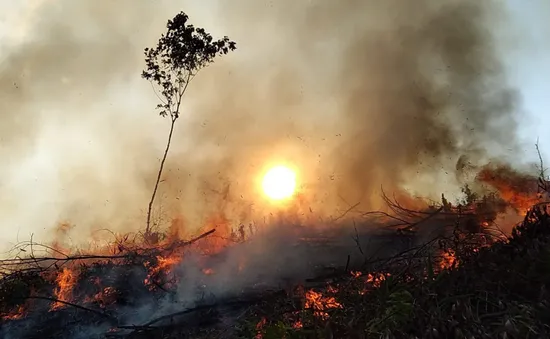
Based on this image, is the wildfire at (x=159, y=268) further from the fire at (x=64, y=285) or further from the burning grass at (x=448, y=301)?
the burning grass at (x=448, y=301)

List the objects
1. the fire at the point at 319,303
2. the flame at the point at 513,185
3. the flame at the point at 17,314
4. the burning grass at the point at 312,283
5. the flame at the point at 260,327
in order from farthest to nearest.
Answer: the flame at the point at 513,185 < the flame at the point at 17,314 < the flame at the point at 260,327 < the fire at the point at 319,303 < the burning grass at the point at 312,283

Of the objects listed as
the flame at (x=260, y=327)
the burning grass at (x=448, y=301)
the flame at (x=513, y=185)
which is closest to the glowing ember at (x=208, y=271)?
the burning grass at (x=448, y=301)

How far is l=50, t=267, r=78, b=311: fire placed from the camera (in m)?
9.66

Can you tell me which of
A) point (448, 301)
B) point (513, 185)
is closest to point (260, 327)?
point (448, 301)

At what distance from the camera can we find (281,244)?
1018 cm

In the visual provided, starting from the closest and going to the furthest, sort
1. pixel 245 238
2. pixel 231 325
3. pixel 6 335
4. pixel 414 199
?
pixel 231 325, pixel 6 335, pixel 245 238, pixel 414 199

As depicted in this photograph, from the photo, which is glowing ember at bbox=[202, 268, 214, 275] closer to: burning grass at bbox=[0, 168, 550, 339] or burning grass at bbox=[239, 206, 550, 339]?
burning grass at bbox=[0, 168, 550, 339]

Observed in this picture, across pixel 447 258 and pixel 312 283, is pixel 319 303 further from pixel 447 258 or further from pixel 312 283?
pixel 447 258

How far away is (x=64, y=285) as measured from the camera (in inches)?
390

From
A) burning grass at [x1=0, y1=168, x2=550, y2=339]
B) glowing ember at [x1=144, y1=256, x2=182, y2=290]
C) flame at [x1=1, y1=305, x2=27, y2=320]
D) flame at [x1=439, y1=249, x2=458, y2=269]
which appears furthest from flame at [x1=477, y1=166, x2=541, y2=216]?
flame at [x1=1, y1=305, x2=27, y2=320]

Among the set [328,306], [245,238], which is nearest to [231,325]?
[328,306]

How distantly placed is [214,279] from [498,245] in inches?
223

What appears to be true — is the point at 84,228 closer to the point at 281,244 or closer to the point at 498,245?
the point at 281,244

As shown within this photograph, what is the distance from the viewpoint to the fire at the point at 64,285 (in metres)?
9.66
